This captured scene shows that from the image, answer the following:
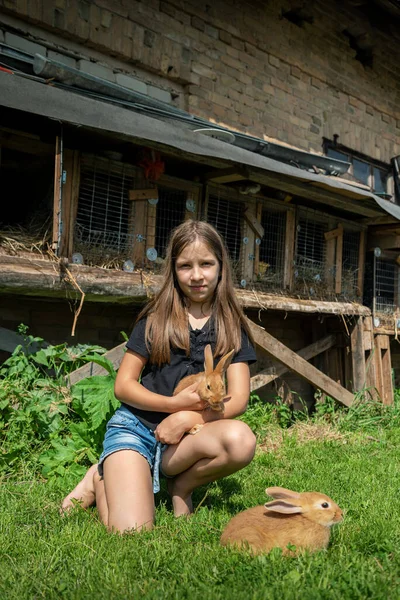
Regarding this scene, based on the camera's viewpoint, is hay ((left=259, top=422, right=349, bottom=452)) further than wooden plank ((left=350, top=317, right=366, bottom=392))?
No

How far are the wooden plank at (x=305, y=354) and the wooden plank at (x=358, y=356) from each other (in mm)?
350

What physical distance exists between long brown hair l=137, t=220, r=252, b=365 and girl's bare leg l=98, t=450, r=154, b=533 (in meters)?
0.58

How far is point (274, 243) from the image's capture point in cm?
737

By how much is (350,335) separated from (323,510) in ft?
17.3

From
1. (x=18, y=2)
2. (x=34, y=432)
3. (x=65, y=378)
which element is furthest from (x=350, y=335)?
(x=18, y=2)

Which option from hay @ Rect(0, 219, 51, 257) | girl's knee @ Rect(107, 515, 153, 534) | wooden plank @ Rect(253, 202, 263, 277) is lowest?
girl's knee @ Rect(107, 515, 153, 534)

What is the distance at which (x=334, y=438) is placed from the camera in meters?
6.23

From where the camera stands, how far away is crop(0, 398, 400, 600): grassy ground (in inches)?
89.4

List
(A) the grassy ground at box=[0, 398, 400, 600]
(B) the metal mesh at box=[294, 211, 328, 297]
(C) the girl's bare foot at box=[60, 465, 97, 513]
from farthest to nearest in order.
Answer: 1. (B) the metal mesh at box=[294, 211, 328, 297]
2. (C) the girl's bare foot at box=[60, 465, 97, 513]
3. (A) the grassy ground at box=[0, 398, 400, 600]

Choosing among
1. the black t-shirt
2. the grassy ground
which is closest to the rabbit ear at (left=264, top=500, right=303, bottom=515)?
the grassy ground

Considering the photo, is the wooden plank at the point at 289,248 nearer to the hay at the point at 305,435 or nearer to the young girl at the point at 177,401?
the hay at the point at 305,435

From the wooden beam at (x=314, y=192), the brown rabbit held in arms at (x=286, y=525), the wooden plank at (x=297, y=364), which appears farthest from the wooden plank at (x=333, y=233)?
the brown rabbit held in arms at (x=286, y=525)

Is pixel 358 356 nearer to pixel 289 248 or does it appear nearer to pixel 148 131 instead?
pixel 289 248

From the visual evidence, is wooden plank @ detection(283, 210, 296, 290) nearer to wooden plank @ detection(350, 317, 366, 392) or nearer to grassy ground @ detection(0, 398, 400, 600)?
wooden plank @ detection(350, 317, 366, 392)
